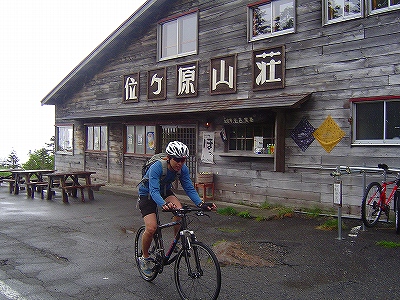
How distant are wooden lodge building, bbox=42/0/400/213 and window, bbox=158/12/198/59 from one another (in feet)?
0.15

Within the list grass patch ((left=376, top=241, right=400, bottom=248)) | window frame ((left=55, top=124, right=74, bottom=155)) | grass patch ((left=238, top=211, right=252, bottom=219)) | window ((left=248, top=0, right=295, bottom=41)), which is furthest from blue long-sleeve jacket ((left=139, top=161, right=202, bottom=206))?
window frame ((left=55, top=124, right=74, bottom=155))

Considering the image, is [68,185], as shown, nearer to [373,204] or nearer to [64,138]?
[64,138]

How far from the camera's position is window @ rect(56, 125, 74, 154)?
63.4 ft

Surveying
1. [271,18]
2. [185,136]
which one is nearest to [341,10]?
[271,18]

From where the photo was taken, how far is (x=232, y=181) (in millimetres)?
11836

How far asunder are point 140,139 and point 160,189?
33.4 ft

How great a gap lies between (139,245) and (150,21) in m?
11.0

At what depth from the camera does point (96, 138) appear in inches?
699

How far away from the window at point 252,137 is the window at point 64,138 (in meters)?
9.91

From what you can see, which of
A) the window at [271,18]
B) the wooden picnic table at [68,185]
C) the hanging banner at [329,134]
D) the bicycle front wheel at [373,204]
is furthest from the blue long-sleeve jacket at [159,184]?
the wooden picnic table at [68,185]

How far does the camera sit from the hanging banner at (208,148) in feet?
40.8

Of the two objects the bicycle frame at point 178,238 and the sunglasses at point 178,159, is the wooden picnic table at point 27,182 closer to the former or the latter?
the bicycle frame at point 178,238

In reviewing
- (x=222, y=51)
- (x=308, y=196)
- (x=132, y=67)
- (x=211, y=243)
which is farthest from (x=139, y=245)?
(x=132, y=67)

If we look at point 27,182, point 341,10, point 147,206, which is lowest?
point 27,182
